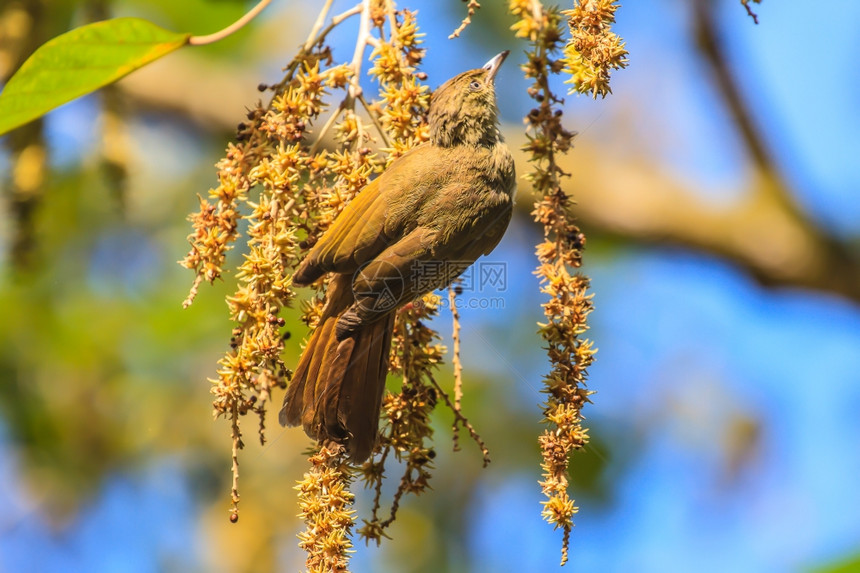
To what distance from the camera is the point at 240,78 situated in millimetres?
5906

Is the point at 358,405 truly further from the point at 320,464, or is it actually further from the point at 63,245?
the point at 63,245

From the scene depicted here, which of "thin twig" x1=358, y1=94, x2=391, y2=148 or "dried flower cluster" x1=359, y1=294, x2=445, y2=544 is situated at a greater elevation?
"thin twig" x1=358, y1=94, x2=391, y2=148

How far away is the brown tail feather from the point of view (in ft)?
8.41

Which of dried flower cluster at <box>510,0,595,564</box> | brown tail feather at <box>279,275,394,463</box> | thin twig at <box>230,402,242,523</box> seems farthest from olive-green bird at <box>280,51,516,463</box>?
dried flower cluster at <box>510,0,595,564</box>

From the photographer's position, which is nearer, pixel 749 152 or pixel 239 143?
pixel 239 143

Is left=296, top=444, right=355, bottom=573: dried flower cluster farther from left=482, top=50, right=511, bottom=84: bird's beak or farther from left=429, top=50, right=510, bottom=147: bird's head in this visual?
left=482, top=50, right=511, bottom=84: bird's beak

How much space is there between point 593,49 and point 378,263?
1.01 metres

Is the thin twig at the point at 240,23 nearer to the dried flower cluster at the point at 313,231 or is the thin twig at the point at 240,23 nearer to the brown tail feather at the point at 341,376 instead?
the dried flower cluster at the point at 313,231

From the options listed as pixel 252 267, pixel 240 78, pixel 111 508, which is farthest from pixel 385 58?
pixel 111 508

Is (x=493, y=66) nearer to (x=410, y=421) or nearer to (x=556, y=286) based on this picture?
(x=556, y=286)

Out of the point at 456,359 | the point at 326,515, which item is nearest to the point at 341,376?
the point at 456,359

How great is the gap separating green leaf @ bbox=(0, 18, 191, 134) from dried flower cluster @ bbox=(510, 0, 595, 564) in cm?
102

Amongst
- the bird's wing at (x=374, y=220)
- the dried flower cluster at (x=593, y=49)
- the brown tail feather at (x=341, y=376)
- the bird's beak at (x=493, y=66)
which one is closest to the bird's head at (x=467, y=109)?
the bird's beak at (x=493, y=66)

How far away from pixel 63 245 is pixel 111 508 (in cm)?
185
